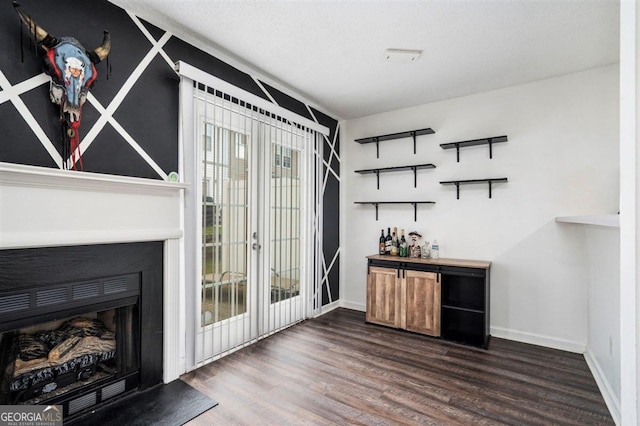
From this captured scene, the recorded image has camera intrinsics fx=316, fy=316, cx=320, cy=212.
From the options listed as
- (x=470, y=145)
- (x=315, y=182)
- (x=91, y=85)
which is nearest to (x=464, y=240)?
A: (x=470, y=145)

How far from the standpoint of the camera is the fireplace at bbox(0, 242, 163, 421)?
181cm

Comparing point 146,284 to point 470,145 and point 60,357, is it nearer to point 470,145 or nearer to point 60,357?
point 60,357

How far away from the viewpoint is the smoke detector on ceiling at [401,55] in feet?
9.09

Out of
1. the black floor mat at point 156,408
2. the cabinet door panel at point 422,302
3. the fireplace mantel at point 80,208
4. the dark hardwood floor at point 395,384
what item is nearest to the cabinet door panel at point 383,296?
the cabinet door panel at point 422,302

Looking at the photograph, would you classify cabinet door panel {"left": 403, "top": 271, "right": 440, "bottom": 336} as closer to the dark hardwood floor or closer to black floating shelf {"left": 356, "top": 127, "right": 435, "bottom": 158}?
the dark hardwood floor

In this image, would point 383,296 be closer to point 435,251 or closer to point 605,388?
point 435,251

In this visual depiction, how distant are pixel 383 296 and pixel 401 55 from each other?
257 centimetres

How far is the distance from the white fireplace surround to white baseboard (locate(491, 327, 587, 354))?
325 cm

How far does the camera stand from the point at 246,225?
3121 millimetres

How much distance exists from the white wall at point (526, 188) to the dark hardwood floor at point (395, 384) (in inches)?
17.7

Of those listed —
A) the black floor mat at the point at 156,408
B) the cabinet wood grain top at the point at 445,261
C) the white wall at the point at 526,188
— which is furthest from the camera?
the cabinet wood grain top at the point at 445,261

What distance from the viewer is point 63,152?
6.45 feet

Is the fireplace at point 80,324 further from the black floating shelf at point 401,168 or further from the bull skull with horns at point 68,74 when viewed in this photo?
the black floating shelf at point 401,168

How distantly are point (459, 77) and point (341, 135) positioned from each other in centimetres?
183
